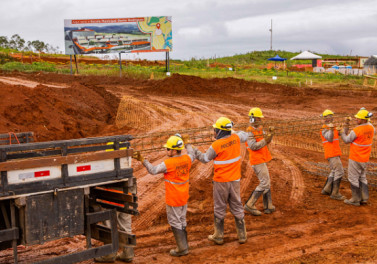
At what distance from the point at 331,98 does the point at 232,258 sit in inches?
917

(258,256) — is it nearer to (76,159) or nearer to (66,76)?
(76,159)

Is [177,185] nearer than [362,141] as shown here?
Yes

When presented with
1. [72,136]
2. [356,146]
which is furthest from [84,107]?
[356,146]

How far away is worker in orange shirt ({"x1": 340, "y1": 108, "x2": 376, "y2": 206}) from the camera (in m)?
10.5

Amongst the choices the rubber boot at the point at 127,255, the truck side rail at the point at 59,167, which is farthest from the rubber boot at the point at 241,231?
the truck side rail at the point at 59,167

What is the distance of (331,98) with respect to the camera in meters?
29.0

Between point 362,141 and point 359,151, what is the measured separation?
0.25 metres

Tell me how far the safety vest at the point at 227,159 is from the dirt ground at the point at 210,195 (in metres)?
1.33

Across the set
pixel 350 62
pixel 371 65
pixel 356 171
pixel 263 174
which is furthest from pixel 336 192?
pixel 350 62

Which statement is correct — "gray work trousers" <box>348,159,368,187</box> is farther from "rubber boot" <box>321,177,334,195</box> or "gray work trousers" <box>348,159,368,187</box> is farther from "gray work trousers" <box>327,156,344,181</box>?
"rubber boot" <box>321,177,334,195</box>

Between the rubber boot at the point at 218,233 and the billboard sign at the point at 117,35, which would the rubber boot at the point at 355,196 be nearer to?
the rubber boot at the point at 218,233

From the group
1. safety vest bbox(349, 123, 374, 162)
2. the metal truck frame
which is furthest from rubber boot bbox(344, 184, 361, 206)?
the metal truck frame

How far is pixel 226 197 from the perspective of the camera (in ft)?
27.6

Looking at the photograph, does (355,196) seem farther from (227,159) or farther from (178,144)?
(178,144)
